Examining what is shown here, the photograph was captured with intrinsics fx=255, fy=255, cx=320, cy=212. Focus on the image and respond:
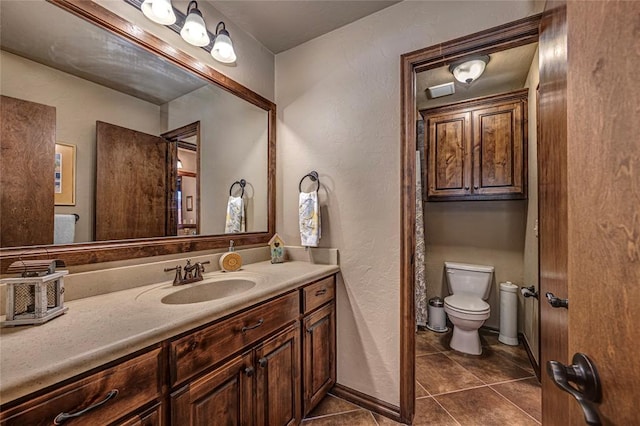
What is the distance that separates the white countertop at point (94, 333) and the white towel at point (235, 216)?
588mm

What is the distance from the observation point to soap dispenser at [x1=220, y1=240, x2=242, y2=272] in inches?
60.8

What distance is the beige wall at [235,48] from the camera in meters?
1.21

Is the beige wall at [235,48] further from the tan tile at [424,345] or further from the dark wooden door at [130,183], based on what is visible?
the tan tile at [424,345]

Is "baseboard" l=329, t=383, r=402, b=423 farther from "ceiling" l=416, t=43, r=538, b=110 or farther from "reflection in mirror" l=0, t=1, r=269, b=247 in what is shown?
"ceiling" l=416, t=43, r=538, b=110

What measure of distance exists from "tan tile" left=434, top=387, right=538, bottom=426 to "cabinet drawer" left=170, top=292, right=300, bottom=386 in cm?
122

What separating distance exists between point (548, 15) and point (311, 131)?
1.29m

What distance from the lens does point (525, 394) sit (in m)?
1.72

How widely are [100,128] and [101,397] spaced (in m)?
1.05

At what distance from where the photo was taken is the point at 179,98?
4.67 ft

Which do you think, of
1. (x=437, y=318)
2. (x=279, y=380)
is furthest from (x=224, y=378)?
(x=437, y=318)

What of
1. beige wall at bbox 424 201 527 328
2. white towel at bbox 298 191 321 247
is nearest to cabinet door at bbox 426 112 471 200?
beige wall at bbox 424 201 527 328

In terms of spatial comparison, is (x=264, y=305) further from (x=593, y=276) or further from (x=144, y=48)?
(x=144, y=48)

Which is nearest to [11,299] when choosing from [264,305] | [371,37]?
[264,305]

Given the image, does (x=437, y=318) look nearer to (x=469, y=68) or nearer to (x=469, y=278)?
(x=469, y=278)
